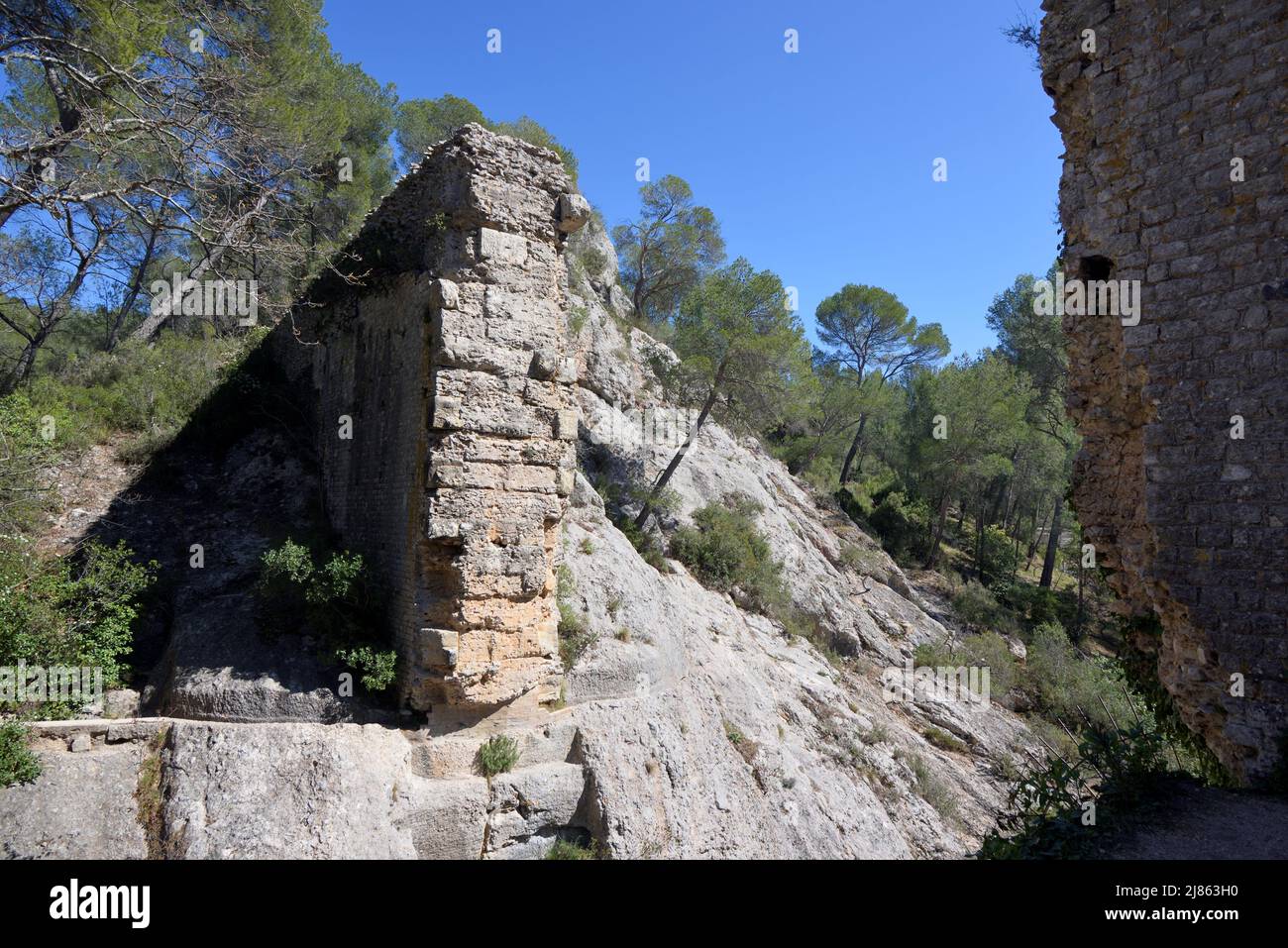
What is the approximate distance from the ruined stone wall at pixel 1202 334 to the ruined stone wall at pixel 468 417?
568cm

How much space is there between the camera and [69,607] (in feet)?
24.7

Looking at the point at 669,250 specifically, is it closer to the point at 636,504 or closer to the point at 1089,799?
the point at 636,504

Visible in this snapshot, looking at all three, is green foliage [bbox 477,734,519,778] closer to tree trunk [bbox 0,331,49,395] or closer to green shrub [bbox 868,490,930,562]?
tree trunk [bbox 0,331,49,395]

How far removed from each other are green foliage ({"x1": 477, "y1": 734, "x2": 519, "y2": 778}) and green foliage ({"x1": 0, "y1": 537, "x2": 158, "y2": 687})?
4.12 meters

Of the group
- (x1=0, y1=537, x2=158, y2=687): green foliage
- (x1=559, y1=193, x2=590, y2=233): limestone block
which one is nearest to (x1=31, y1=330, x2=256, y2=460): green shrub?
(x1=0, y1=537, x2=158, y2=687): green foliage

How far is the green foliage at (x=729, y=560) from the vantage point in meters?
15.0

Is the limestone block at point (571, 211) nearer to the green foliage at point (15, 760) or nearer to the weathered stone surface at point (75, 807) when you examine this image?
the weathered stone surface at point (75, 807)

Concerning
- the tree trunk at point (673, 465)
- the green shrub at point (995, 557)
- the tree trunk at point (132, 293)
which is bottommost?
the green shrub at point (995, 557)

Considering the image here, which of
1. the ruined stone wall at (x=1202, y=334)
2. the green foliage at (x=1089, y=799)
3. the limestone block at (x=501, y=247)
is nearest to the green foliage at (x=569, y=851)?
the green foliage at (x=1089, y=799)

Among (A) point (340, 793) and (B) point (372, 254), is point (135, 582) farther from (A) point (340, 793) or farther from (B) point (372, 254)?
(B) point (372, 254)

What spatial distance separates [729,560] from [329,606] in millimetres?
9303

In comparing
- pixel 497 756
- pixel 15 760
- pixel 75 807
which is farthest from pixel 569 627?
pixel 15 760
